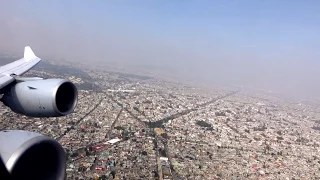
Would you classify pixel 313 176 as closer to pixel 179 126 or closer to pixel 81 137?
pixel 179 126

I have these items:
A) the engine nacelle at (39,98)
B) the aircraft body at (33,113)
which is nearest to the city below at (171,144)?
the aircraft body at (33,113)

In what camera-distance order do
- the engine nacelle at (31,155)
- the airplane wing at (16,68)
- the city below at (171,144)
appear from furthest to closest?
the city below at (171,144)
the airplane wing at (16,68)
the engine nacelle at (31,155)

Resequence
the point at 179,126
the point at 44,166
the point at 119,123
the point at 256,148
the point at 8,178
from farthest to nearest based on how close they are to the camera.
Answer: the point at 179,126
the point at 119,123
the point at 256,148
the point at 44,166
the point at 8,178

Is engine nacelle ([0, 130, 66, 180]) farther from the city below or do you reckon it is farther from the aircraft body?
the city below

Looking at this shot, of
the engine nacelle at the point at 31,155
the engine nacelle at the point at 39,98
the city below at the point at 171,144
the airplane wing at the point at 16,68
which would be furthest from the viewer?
the city below at the point at 171,144

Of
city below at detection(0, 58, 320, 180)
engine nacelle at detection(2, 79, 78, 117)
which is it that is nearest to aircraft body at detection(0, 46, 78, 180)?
engine nacelle at detection(2, 79, 78, 117)

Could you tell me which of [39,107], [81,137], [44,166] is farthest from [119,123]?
[44,166]

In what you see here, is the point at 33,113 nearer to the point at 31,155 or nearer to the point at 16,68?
the point at 31,155

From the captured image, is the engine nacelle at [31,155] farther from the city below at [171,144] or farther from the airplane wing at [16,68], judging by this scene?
the city below at [171,144]
